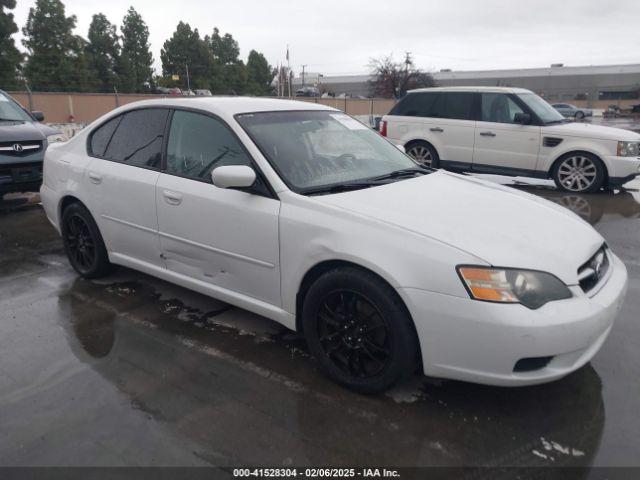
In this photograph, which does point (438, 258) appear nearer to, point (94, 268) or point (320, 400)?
point (320, 400)

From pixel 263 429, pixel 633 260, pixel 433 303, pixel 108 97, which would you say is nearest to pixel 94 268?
pixel 263 429

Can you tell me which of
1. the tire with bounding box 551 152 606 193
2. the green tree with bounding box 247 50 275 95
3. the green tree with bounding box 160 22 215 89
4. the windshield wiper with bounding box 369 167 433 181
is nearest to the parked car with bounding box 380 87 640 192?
the tire with bounding box 551 152 606 193

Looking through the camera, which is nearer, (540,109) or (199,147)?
(199,147)

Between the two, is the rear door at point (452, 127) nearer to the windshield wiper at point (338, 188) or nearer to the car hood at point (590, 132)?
the car hood at point (590, 132)

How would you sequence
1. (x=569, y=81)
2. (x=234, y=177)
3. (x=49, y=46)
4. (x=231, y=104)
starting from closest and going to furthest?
1. (x=234, y=177)
2. (x=231, y=104)
3. (x=49, y=46)
4. (x=569, y=81)

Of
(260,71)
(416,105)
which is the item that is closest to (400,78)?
(260,71)

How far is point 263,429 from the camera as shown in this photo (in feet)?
8.08

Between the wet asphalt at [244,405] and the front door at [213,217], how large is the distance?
1.45 feet

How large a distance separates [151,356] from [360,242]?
1609 mm

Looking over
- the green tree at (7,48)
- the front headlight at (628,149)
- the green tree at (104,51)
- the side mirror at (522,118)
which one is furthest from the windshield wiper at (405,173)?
the green tree at (104,51)

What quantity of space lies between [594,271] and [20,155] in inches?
295

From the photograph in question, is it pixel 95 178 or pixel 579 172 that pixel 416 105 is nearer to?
pixel 579 172

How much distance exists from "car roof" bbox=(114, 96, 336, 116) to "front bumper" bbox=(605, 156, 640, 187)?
6.05 meters

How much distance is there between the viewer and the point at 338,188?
3.06 m
